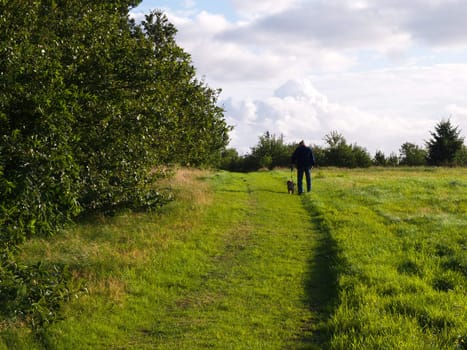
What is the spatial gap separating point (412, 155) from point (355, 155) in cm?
925

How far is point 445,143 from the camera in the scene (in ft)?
193

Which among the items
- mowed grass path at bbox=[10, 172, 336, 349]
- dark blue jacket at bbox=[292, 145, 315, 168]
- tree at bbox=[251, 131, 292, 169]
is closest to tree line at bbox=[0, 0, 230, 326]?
mowed grass path at bbox=[10, 172, 336, 349]

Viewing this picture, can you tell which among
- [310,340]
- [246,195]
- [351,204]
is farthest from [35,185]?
[246,195]

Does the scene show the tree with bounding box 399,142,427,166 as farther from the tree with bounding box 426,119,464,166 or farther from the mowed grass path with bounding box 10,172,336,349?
the mowed grass path with bounding box 10,172,336,349

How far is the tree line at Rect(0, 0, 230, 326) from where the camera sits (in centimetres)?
569

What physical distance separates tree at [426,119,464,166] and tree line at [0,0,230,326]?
47.6m

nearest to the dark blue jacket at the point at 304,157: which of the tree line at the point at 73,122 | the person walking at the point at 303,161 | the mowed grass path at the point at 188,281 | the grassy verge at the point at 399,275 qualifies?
the person walking at the point at 303,161

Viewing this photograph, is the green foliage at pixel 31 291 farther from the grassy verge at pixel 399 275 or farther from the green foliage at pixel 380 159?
the green foliage at pixel 380 159

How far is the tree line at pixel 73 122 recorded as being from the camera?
18.7 ft

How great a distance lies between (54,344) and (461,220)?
11420mm

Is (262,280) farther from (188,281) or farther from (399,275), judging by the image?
(399,275)

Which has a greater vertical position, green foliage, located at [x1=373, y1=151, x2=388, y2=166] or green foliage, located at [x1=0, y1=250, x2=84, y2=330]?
green foliage, located at [x1=373, y1=151, x2=388, y2=166]

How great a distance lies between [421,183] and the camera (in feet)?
80.5

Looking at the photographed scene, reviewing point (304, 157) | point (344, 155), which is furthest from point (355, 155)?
point (304, 157)
